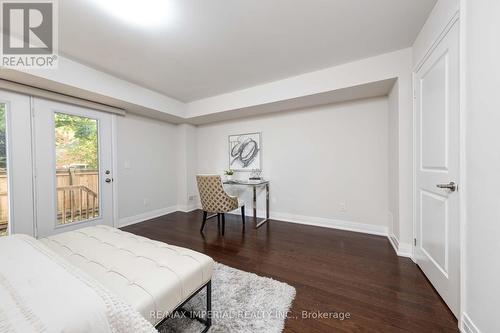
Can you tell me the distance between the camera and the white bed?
0.67m

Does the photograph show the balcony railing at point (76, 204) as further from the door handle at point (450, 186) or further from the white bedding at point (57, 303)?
the door handle at point (450, 186)

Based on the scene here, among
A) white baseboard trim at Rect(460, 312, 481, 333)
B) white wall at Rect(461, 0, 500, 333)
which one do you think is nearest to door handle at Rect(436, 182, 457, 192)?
white wall at Rect(461, 0, 500, 333)

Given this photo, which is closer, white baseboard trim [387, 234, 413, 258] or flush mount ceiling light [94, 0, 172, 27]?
flush mount ceiling light [94, 0, 172, 27]

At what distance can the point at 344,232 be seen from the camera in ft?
9.59

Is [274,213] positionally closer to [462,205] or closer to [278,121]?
[278,121]

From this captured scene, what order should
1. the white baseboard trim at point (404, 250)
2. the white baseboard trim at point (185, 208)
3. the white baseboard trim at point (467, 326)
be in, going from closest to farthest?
the white baseboard trim at point (467, 326), the white baseboard trim at point (404, 250), the white baseboard trim at point (185, 208)

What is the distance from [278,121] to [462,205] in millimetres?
2729

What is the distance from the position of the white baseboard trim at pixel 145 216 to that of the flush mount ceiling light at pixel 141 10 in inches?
119

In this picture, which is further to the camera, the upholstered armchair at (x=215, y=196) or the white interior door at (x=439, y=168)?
the upholstered armchair at (x=215, y=196)

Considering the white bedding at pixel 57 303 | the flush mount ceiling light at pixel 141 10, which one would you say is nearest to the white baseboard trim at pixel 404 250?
the white bedding at pixel 57 303

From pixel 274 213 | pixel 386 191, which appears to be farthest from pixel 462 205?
pixel 274 213

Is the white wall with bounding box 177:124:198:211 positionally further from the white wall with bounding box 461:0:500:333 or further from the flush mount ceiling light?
the white wall with bounding box 461:0:500:333

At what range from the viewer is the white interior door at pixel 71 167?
2469 millimetres

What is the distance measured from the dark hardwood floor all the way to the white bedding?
1055mm
